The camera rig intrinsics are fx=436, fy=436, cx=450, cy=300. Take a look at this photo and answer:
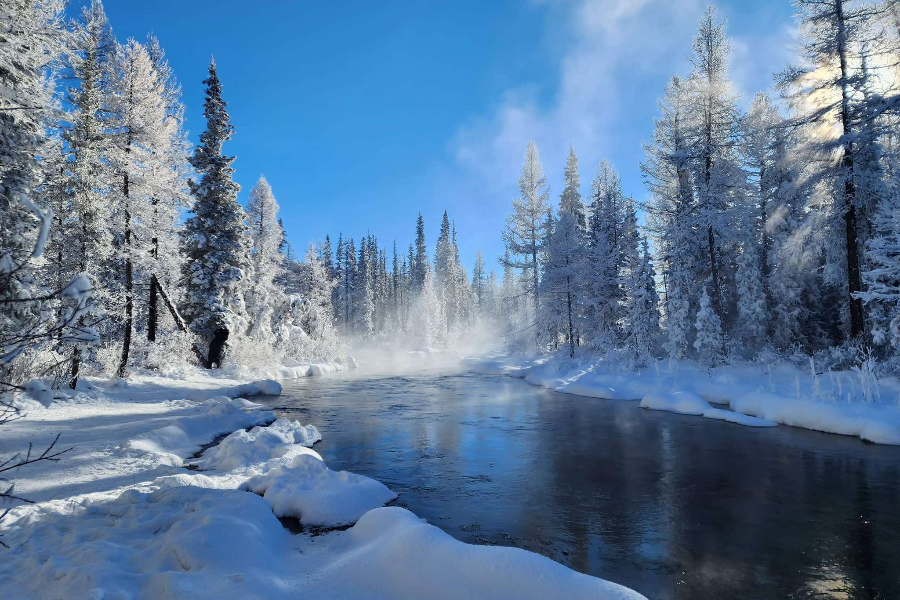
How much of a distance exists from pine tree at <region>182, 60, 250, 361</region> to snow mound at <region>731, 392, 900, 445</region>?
896 inches

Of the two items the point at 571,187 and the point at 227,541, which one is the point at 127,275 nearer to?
the point at 227,541

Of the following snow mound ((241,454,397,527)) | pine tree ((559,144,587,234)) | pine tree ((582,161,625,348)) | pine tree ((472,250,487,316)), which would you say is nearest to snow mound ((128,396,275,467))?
snow mound ((241,454,397,527))

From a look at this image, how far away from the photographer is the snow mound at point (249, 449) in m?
8.25

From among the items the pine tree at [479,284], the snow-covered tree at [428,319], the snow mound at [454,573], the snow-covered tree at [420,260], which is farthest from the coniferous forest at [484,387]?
the pine tree at [479,284]

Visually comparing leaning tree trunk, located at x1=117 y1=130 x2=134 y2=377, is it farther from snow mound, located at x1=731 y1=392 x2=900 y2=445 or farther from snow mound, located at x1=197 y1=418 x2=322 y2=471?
snow mound, located at x1=731 y1=392 x2=900 y2=445

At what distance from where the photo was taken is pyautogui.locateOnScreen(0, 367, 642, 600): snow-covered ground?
142 inches

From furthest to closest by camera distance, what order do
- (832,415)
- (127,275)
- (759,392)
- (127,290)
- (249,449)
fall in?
(127,275)
(127,290)
(759,392)
(832,415)
(249,449)

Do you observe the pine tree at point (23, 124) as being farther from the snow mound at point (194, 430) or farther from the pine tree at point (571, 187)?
the pine tree at point (571, 187)

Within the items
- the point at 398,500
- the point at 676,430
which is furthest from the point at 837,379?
the point at 398,500

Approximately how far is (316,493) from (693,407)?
12629 mm

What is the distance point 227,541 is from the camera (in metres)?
4.36

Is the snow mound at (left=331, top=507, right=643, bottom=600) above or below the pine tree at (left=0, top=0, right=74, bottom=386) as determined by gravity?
below

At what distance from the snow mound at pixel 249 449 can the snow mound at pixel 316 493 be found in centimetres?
80

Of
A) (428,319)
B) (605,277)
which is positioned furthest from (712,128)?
(428,319)
